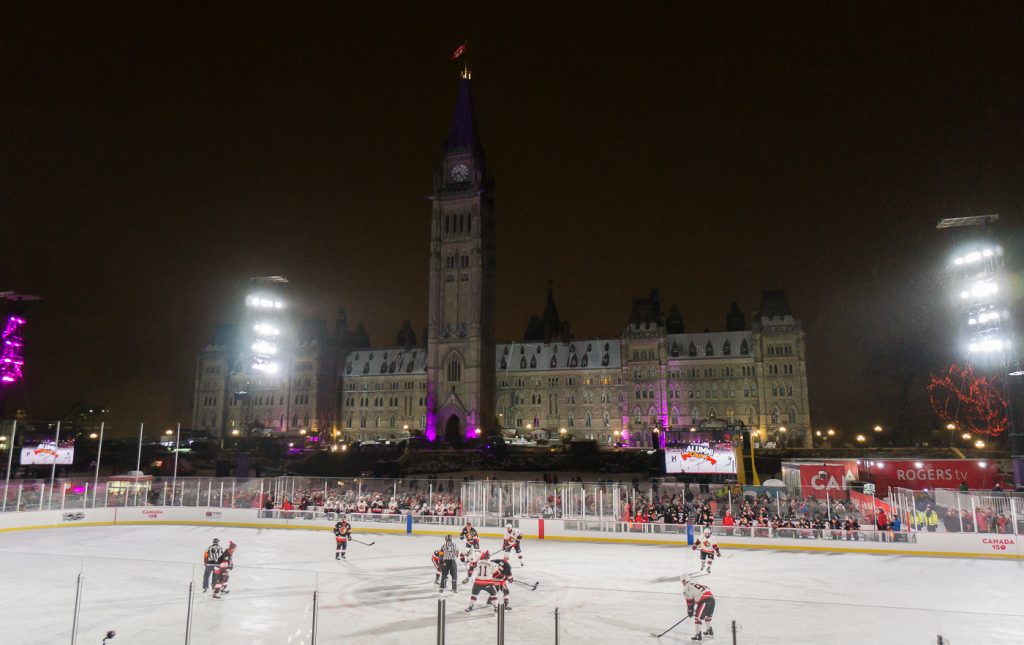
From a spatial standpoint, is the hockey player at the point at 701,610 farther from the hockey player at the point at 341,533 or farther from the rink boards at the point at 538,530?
the rink boards at the point at 538,530

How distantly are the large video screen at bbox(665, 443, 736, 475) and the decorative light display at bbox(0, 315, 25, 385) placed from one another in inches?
1862

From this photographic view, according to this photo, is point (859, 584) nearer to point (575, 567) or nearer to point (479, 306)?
point (575, 567)

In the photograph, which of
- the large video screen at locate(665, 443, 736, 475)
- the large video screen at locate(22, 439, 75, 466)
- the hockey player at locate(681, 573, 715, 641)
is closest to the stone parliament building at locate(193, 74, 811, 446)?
the large video screen at locate(665, 443, 736, 475)

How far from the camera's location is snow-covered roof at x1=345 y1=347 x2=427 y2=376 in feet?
382

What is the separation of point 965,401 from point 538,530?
199 feet

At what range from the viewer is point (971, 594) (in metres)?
17.2

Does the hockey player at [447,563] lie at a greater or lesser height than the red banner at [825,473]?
lesser

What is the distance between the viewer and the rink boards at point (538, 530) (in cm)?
2358

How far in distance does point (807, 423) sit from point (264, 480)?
78.2 metres

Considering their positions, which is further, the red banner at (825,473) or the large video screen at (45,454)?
the large video screen at (45,454)

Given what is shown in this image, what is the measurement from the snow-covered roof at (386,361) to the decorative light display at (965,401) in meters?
74.1

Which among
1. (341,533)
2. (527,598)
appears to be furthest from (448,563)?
(341,533)

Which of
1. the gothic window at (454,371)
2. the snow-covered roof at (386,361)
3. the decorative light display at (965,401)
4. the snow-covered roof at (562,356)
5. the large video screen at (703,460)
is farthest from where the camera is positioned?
the snow-covered roof at (386,361)

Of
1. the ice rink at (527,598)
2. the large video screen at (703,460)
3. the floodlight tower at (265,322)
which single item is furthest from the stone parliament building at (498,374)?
the ice rink at (527,598)
